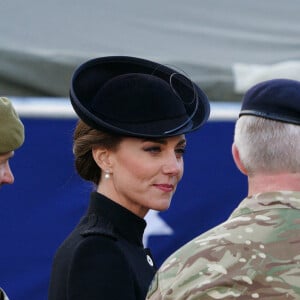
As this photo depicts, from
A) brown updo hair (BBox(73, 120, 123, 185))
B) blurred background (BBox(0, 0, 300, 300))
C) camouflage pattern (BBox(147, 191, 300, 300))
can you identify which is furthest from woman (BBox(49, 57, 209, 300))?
blurred background (BBox(0, 0, 300, 300))

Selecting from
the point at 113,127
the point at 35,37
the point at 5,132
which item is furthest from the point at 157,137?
the point at 35,37

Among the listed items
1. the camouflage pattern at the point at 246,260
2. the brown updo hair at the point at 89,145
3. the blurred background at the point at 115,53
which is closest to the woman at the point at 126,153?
the brown updo hair at the point at 89,145

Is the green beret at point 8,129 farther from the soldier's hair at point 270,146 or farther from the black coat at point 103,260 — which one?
the soldier's hair at point 270,146

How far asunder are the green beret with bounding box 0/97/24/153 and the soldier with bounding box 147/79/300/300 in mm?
865

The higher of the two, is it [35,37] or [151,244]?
[35,37]

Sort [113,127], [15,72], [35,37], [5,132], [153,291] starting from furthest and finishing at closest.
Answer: [35,37] → [15,72] → [5,132] → [113,127] → [153,291]

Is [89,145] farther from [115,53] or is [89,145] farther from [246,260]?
[115,53]

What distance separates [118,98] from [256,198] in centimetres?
53

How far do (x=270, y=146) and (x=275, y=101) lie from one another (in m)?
0.11

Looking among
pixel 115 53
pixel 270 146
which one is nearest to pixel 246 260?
pixel 270 146

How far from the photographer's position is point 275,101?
71.1 inches

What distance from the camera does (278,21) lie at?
427 cm

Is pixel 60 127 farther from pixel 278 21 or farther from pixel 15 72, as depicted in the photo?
pixel 278 21

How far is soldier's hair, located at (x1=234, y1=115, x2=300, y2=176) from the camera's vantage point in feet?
5.74
